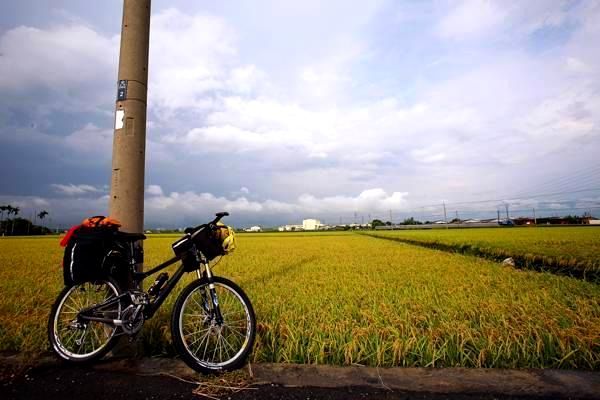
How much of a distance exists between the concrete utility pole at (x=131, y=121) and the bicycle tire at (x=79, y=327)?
2.11ft

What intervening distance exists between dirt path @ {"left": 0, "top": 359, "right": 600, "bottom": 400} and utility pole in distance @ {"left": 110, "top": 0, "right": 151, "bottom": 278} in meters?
1.09

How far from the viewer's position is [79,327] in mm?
3004

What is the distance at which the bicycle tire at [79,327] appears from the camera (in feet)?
9.49

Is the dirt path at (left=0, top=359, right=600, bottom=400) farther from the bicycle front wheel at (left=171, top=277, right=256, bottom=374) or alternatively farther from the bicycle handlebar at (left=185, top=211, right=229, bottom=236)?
the bicycle handlebar at (left=185, top=211, right=229, bottom=236)

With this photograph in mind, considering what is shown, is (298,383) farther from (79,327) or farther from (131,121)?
(131,121)

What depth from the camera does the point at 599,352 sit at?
299 centimetres

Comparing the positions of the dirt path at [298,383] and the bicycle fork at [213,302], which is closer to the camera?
the dirt path at [298,383]

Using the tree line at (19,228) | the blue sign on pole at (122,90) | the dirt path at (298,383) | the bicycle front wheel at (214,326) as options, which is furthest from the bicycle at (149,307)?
the tree line at (19,228)

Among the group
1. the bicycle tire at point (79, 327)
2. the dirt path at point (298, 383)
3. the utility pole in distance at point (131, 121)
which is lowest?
the dirt path at point (298, 383)

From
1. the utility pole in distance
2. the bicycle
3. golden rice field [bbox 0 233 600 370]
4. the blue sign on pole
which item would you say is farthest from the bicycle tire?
the blue sign on pole

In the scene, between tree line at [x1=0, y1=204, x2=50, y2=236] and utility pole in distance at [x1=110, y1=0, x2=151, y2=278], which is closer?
utility pole in distance at [x1=110, y1=0, x2=151, y2=278]

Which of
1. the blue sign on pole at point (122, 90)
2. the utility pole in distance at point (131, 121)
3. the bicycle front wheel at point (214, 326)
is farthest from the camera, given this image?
the blue sign on pole at point (122, 90)

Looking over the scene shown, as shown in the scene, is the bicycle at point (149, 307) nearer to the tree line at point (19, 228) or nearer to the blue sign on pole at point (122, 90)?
the blue sign on pole at point (122, 90)

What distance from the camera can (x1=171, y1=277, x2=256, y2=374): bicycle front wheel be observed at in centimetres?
264
